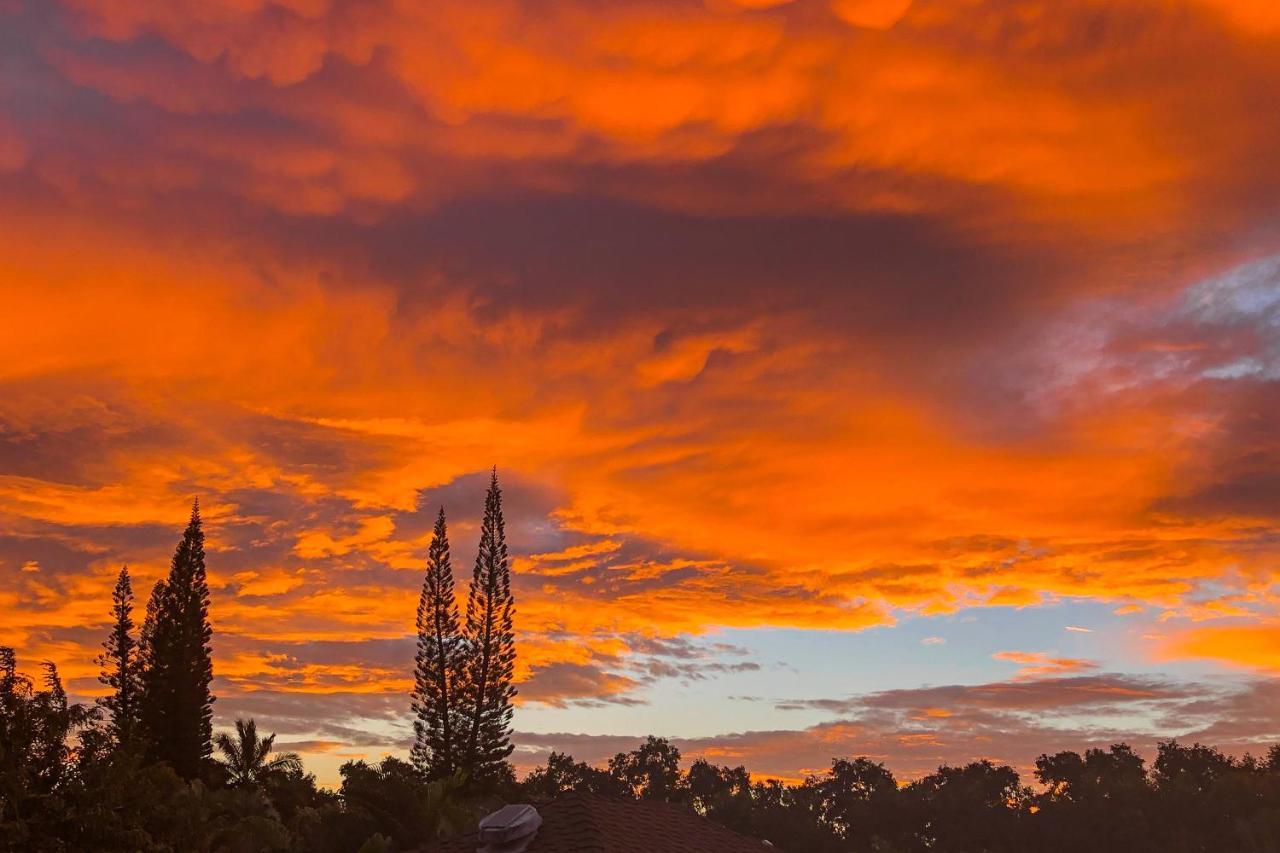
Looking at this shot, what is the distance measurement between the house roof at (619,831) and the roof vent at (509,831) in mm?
228

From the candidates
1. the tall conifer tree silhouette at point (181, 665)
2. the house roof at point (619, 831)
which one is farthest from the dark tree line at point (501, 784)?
the house roof at point (619, 831)

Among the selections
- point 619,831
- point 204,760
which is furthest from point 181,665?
point 619,831

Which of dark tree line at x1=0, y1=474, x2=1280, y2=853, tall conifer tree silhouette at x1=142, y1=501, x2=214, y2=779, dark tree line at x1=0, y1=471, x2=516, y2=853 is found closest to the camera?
dark tree line at x1=0, y1=471, x2=516, y2=853

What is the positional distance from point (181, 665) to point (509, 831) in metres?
46.2

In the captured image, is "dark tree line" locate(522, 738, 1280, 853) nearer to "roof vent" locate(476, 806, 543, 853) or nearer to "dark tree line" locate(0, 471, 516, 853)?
"dark tree line" locate(0, 471, 516, 853)

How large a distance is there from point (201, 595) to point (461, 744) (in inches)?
630

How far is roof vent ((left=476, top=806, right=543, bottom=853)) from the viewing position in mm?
18734

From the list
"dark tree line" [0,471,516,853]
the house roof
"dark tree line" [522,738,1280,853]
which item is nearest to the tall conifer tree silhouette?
"dark tree line" [0,471,516,853]

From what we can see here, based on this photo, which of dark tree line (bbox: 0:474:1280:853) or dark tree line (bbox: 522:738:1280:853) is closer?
dark tree line (bbox: 0:474:1280:853)

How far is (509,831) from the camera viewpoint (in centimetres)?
1875

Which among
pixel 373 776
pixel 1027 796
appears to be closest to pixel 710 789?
pixel 1027 796

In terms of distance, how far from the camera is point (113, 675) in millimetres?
66062

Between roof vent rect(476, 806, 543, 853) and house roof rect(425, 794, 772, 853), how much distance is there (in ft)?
0.75

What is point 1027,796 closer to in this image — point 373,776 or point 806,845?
point 806,845
